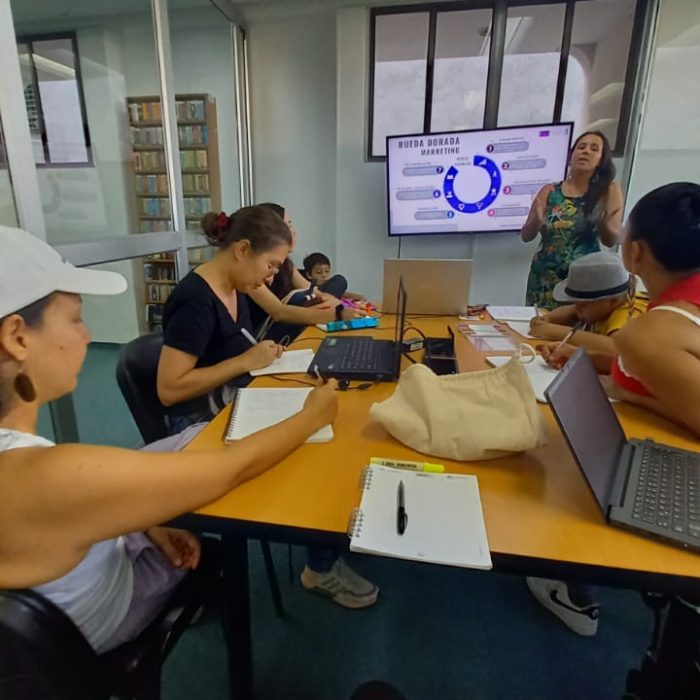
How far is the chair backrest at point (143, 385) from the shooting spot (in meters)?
1.23

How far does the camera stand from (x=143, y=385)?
1.24 meters

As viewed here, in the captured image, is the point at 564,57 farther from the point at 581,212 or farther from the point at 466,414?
the point at 466,414

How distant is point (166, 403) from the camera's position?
4.12 ft

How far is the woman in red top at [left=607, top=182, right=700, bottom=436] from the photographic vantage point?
85 cm

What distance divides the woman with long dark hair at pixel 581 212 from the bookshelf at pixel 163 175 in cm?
238

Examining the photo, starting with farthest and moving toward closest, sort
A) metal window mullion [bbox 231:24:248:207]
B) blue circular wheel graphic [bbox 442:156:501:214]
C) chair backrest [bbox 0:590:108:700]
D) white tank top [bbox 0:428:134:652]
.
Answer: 1. metal window mullion [bbox 231:24:248:207]
2. blue circular wheel graphic [bbox 442:156:501:214]
3. white tank top [bbox 0:428:134:652]
4. chair backrest [bbox 0:590:108:700]

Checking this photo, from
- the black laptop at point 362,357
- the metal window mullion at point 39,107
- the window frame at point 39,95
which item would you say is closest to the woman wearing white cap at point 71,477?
the black laptop at point 362,357

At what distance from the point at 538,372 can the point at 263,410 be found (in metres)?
0.81

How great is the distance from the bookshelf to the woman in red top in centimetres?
233

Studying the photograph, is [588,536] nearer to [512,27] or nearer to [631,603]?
[631,603]

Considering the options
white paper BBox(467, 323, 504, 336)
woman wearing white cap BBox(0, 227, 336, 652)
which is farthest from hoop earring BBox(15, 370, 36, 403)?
white paper BBox(467, 323, 504, 336)

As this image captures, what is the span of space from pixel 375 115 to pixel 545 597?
3654 mm

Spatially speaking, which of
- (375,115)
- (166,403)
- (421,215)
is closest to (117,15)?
(375,115)

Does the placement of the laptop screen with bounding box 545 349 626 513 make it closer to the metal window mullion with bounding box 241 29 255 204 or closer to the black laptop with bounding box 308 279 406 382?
the black laptop with bounding box 308 279 406 382
